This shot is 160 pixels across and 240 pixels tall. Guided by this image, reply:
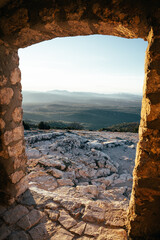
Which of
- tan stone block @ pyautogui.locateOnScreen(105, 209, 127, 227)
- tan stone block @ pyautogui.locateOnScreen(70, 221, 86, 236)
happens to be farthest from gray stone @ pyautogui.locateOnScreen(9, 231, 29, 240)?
tan stone block @ pyautogui.locateOnScreen(105, 209, 127, 227)

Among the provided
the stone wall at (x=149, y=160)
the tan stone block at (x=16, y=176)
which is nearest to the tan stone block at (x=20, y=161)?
the tan stone block at (x=16, y=176)

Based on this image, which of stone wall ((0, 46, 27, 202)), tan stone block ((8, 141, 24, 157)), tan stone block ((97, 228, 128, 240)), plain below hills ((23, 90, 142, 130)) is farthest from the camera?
plain below hills ((23, 90, 142, 130))

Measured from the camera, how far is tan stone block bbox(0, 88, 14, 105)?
73.9 inches

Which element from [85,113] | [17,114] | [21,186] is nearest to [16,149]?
[17,114]

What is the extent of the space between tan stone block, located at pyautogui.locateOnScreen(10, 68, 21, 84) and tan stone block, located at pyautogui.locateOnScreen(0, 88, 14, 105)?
0.49 feet

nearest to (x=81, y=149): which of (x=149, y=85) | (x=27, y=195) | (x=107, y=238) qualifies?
(x=27, y=195)

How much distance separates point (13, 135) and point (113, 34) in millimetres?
1908

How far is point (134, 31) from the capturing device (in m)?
1.36

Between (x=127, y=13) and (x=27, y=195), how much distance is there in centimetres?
281

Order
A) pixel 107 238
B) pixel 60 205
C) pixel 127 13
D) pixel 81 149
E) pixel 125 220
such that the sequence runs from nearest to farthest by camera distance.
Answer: pixel 127 13
pixel 107 238
pixel 125 220
pixel 60 205
pixel 81 149

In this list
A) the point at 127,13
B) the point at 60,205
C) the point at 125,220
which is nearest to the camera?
the point at 127,13

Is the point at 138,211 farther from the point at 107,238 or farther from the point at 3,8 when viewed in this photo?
the point at 3,8

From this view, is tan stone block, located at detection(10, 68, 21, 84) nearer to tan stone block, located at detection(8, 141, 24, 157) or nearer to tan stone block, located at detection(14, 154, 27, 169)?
tan stone block, located at detection(8, 141, 24, 157)

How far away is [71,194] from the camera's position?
3.00m
